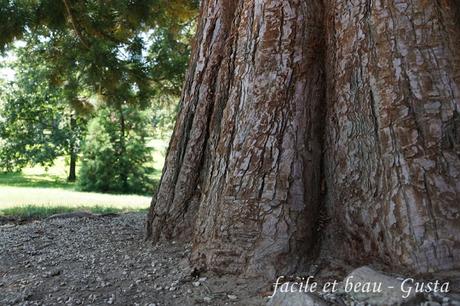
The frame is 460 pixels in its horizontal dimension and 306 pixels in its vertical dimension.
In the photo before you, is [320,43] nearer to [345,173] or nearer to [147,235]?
[345,173]

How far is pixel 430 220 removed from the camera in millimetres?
2361

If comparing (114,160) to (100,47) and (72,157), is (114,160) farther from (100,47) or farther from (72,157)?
(100,47)

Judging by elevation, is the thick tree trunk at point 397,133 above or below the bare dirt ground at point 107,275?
above

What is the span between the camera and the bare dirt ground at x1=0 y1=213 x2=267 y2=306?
268 cm

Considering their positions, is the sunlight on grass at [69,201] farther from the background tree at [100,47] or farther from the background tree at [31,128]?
the background tree at [31,128]

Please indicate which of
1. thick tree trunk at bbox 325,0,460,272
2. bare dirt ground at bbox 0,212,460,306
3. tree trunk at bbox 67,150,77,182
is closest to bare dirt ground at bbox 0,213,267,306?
bare dirt ground at bbox 0,212,460,306

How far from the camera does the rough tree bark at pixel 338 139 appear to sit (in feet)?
7.96

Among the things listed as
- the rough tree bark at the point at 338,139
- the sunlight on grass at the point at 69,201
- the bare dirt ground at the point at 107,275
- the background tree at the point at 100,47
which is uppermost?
the background tree at the point at 100,47

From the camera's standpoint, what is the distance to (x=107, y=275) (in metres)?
3.04

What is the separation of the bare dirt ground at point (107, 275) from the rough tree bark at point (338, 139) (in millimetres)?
187

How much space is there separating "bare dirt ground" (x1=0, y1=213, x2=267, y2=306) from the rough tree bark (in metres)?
0.19

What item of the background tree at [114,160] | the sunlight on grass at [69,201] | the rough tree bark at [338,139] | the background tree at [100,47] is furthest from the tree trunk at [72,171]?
the rough tree bark at [338,139]

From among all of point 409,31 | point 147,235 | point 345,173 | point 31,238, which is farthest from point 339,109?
point 31,238

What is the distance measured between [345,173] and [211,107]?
1.23 m
